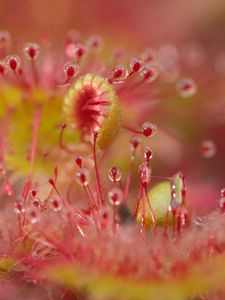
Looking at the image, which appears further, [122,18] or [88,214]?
[122,18]

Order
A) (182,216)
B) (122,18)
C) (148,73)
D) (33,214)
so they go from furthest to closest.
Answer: (122,18), (148,73), (182,216), (33,214)

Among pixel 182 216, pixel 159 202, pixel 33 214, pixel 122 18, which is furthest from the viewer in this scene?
pixel 122 18

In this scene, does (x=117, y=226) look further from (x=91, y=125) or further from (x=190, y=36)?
(x=190, y=36)

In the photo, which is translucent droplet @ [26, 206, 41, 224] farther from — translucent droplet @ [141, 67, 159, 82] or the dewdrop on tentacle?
translucent droplet @ [141, 67, 159, 82]

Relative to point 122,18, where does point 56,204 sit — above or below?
below

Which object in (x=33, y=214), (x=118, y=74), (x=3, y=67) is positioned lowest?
(x=33, y=214)

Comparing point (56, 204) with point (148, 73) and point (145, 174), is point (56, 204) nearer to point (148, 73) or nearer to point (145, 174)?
point (145, 174)

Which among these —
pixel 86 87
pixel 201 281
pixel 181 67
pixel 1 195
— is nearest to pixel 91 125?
pixel 86 87

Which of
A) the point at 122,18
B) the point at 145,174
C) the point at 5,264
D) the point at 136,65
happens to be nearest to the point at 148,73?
the point at 136,65
